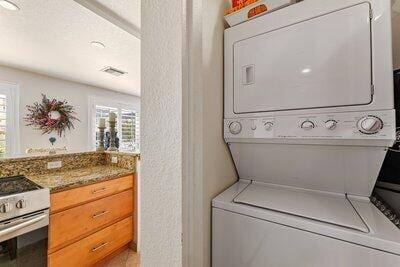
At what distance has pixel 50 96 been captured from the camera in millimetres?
3375

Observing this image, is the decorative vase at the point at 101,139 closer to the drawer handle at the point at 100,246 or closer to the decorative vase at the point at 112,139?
the decorative vase at the point at 112,139

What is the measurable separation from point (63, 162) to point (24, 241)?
0.68m

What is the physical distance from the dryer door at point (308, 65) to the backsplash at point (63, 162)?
57.9 inches

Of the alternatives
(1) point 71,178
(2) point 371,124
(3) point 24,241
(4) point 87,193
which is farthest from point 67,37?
(2) point 371,124

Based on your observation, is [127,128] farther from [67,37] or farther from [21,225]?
[21,225]

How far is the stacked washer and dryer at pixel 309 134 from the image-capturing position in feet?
1.83

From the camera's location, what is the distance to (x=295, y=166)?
788 mm

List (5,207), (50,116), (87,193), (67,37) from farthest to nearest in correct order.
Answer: (50,116), (67,37), (87,193), (5,207)

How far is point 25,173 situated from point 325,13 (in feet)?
7.59

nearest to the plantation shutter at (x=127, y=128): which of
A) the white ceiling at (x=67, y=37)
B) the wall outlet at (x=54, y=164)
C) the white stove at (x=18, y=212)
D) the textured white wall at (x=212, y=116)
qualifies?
the white ceiling at (x=67, y=37)

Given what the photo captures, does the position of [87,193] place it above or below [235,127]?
below

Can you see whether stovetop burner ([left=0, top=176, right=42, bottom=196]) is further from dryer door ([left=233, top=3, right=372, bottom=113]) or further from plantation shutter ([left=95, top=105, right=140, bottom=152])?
plantation shutter ([left=95, top=105, right=140, bottom=152])

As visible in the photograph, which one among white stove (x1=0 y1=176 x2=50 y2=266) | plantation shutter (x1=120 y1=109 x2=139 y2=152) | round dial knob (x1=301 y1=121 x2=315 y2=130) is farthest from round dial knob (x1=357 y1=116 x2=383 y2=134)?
plantation shutter (x1=120 y1=109 x2=139 y2=152)

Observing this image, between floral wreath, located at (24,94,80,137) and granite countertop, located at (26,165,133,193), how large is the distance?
2.12 metres
